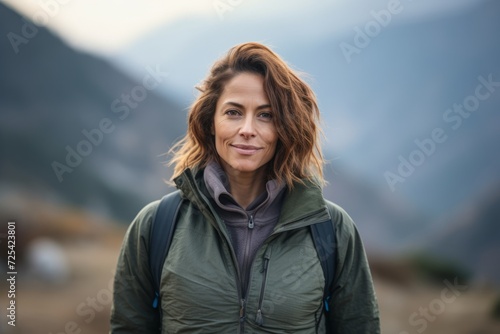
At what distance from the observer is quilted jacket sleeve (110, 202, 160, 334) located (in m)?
2.07

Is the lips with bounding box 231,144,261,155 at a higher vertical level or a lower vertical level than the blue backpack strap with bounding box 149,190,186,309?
higher

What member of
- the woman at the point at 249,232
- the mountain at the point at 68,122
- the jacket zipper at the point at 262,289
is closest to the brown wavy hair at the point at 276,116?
the woman at the point at 249,232

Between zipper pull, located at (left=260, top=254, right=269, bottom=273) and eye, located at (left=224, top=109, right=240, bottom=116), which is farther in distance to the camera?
eye, located at (left=224, top=109, right=240, bottom=116)

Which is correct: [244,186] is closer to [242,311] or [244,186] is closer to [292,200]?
[292,200]

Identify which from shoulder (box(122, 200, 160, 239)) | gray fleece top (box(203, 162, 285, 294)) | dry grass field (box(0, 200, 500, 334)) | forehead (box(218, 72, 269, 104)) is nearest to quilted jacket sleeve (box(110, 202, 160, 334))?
shoulder (box(122, 200, 160, 239))

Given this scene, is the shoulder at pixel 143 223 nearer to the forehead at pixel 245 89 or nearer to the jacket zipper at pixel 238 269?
the jacket zipper at pixel 238 269

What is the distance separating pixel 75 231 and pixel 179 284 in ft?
32.5

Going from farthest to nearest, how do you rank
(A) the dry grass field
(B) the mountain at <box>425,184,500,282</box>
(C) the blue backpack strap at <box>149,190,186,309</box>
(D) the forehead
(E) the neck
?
(B) the mountain at <box>425,184,500,282</box> → (A) the dry grass field → (E) the neck → (D) the forehead → (C) the blue backpack strap at <box>149,190,186,309</box>

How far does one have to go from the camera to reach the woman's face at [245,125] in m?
2.11

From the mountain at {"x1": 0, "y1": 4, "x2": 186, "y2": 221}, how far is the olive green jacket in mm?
10387

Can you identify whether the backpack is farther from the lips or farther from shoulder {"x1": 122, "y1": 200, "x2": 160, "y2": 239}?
the lips

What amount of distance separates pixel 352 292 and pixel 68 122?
14359 millimetres

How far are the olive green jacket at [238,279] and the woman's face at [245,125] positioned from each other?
197mm

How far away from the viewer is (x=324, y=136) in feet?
7.95
